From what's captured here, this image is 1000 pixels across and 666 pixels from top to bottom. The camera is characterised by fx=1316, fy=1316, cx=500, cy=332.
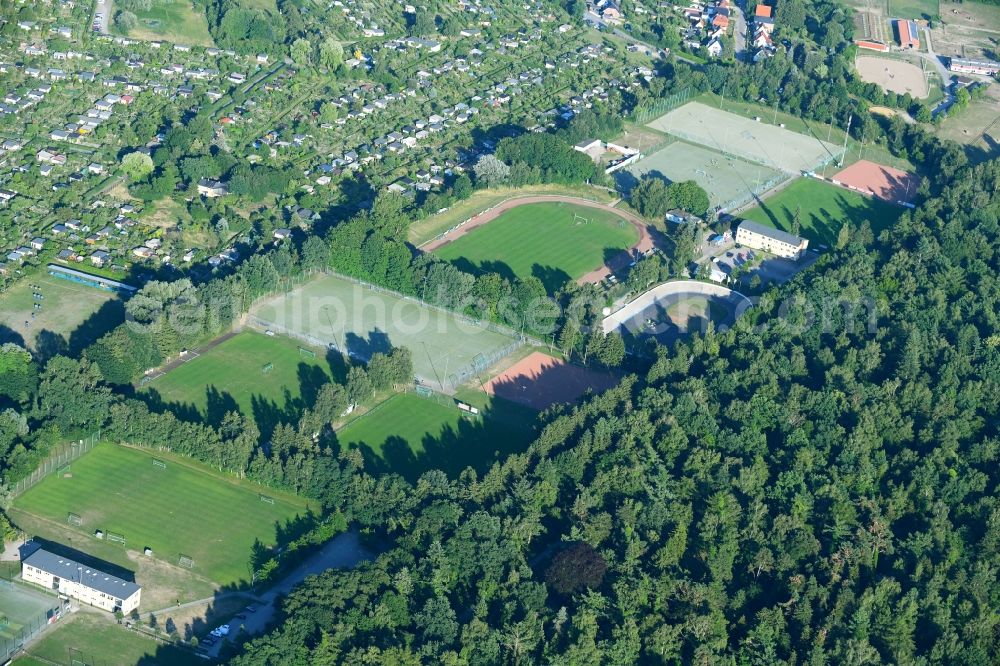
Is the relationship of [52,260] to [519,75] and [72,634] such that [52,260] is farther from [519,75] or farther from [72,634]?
[519,75]

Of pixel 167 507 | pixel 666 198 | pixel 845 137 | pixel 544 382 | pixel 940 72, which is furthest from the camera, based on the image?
pixel 940 72

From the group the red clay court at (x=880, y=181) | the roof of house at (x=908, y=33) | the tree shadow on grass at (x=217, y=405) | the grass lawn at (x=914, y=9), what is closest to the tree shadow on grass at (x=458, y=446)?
the tree shadow on grass at (x=217, y=405)

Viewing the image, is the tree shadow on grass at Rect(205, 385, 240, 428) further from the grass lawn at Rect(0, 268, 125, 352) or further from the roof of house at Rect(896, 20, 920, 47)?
the roof of house at Rect(896, 20, 920, 47)

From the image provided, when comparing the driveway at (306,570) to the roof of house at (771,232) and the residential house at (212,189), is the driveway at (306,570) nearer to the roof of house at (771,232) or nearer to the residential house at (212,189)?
the residential house at (212,189)

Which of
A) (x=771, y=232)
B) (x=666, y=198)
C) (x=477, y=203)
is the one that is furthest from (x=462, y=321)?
(x=771, y=232)

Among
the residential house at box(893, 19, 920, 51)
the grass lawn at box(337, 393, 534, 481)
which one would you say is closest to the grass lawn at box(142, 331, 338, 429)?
the grass lawn at box(337, 393, 534, 481)

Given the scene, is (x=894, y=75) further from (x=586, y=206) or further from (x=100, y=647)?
(x=100, y=647)
